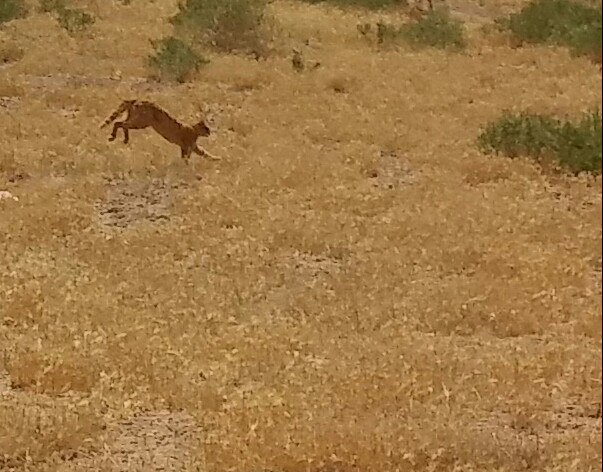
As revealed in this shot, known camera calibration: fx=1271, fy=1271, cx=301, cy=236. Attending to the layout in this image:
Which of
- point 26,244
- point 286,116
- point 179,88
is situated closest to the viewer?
point 26,244

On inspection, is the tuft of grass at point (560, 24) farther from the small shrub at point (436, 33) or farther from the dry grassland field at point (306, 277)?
the small shrub at point (436, 33)

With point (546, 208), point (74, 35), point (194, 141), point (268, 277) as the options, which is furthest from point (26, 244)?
point (74, 35)

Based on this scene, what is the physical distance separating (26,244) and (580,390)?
122 inches

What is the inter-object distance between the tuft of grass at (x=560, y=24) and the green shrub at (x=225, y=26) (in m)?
2.69

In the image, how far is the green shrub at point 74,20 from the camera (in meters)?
12.8

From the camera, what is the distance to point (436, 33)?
444 inches

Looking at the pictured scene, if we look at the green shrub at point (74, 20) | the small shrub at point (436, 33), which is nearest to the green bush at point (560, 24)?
the small shrub at point (436, 33)

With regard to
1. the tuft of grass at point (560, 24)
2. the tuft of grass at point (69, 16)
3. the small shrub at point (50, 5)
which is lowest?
the small shrub at point (50, 5)

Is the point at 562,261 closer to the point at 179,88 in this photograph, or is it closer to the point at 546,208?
the point at 546,208

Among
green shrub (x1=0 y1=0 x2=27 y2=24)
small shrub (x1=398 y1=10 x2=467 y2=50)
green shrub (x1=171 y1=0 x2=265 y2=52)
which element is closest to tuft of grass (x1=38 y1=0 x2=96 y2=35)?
green shrub (x1=0 y1=0 x2=27 y2=24)

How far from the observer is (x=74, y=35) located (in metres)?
12.6

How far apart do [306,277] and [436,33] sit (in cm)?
583

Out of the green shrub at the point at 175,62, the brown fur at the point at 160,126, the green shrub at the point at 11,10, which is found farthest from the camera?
the green shrub at the point at 11,10

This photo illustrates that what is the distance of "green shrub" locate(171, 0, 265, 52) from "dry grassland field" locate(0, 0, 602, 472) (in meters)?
1.58
